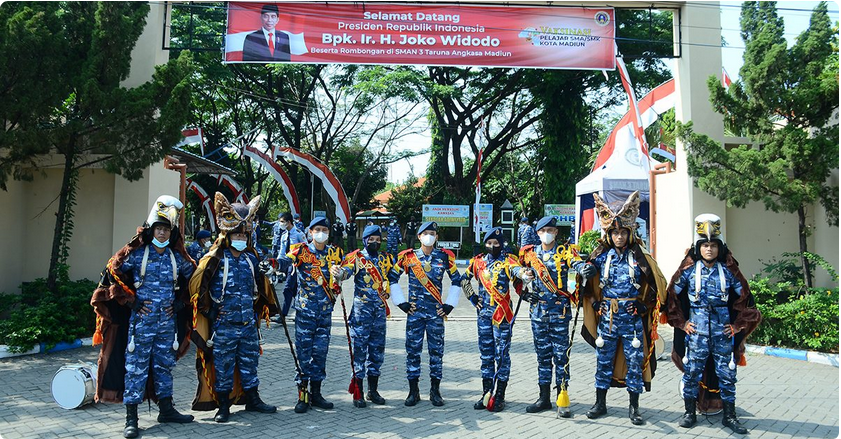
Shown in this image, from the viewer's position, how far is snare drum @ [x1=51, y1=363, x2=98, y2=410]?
19.2ft

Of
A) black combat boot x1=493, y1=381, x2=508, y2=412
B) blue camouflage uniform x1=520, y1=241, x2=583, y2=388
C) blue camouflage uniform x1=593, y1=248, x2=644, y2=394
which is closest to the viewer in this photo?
blue camouflage uniform x1=593, y1=248, x2=644, y2=394

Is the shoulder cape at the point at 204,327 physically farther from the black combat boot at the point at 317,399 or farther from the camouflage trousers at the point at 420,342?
the camouflage trousers at the point at 420,342

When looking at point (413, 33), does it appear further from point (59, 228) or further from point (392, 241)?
point (59, 228)

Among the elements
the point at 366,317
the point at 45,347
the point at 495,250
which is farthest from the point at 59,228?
the point at 495,250

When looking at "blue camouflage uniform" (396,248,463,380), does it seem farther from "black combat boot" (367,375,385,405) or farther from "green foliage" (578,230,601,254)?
"green foliage" (578,230,601,254)

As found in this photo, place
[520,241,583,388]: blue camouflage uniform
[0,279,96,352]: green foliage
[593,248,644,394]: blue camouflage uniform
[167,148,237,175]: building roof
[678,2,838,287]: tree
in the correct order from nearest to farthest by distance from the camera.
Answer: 1. [593,248,644,394]: blue camouflage uniform
2. [520,241,583,388]: blue camouflage uniform
3. [0,279,96,352]: green foliage
4. [678,2,838,287]: tree
5. [167,148,237,175]: building roof

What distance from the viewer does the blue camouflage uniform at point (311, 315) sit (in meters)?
6.11

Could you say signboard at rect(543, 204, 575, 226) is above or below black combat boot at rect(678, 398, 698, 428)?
above

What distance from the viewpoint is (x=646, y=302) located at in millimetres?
5961

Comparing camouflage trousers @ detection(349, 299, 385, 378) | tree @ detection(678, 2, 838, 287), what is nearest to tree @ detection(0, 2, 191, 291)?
camouflage trousers @ detection(349, 299, 385, 378)

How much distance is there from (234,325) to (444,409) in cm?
232

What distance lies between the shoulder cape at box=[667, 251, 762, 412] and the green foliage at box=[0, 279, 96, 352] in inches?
316

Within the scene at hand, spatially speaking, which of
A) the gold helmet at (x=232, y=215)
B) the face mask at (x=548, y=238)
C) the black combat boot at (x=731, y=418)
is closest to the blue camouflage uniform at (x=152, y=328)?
the gold helmet at (x=232, y=215)

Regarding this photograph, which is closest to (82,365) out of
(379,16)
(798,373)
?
(379,16)
